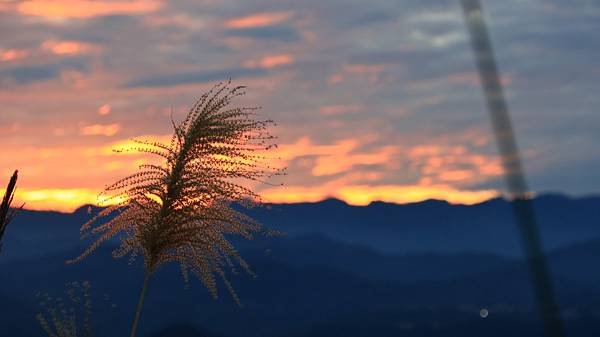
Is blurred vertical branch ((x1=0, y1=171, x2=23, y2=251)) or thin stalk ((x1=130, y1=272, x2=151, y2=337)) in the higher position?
blurred vertical branch ((x1=0, y1=171, x2=23, y2=251))

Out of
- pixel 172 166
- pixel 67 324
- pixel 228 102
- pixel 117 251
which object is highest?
pixel 228 102

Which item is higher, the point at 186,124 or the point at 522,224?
the point at 186,124

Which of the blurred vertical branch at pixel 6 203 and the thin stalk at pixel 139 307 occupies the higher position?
the blurred vertical branch at pixel 6 203

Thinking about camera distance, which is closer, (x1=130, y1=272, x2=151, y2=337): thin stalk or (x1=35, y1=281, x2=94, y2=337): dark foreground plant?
(x1=130, y1=272, x2=151, y2=337): thin stalk

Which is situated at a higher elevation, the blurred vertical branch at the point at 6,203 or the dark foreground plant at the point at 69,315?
the blurred vertical branch at the point at 6,203

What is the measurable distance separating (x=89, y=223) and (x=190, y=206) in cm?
87

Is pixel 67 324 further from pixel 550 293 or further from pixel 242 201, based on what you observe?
pixel 550 293

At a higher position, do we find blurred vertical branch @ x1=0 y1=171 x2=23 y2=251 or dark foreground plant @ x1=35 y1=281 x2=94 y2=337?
blurred vertical branch @ x1=0 y1=171 x2=23 y2=251

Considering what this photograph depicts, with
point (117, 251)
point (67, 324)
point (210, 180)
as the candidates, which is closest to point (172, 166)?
point (210, 180)

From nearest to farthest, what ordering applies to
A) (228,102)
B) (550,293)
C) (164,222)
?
(550,293) < (164,222) < (228,102)

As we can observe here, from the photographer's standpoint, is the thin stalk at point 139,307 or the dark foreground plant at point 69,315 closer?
the thin stalk at point 139,307

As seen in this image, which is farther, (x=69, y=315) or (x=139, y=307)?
(x=69, y=315)

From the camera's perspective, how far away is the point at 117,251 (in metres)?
5.88

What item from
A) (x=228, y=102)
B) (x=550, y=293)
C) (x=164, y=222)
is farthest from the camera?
(x=228, y=102)
